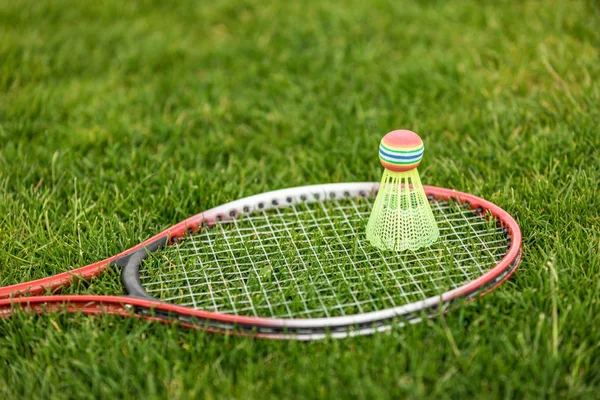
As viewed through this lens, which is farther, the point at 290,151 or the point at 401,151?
the point at 290,151

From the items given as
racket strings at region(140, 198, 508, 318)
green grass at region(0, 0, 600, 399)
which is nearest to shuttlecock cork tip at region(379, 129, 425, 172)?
racket strings at region(140, 198, 508, 318)

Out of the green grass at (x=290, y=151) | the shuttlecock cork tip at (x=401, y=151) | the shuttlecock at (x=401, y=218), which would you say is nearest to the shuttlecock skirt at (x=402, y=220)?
the shuttlecock at (x=401, y=218)

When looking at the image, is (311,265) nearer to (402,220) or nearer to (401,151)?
(402,220)

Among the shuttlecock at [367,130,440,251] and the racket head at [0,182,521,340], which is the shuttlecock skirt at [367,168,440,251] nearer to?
the shuttlecock at [367,130,440,251]

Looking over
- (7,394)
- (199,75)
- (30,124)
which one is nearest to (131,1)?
(199,75)

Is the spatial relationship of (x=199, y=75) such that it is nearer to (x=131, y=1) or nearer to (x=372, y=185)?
(x=131, y=1)

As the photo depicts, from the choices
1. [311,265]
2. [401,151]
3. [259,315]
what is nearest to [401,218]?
[401,151]

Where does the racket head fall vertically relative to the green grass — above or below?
above
